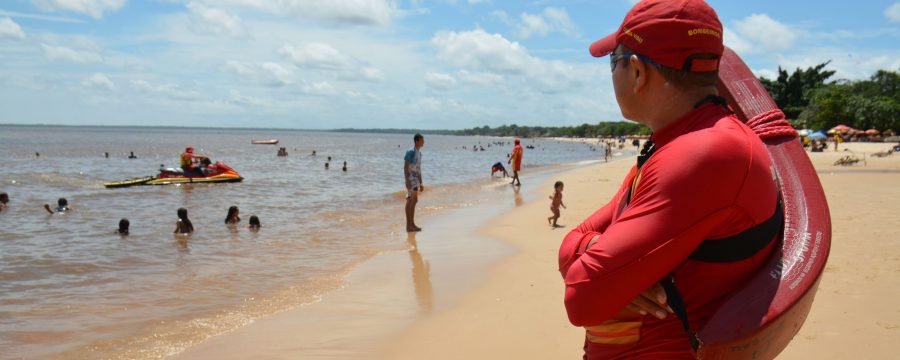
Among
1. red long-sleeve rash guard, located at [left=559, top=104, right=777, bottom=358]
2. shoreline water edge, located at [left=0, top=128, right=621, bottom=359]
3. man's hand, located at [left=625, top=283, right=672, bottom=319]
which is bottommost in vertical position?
shoreline water edge, located at [left=0, top=128, right=621, bottom=359]

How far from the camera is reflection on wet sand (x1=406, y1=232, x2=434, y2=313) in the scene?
666cm

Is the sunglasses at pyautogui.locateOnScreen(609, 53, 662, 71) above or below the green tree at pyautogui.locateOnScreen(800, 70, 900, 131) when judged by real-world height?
below

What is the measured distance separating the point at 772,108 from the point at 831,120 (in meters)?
60.3

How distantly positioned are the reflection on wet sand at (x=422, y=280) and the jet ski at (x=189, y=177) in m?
16.1

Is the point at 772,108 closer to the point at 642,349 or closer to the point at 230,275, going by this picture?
the point at 642,349

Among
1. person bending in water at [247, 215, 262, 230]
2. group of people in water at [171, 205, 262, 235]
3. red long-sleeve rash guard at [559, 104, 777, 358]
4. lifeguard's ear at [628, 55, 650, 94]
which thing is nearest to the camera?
red long-sleeve rash guard at [559, 104, 777, 358]

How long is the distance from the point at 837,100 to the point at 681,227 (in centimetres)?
6095

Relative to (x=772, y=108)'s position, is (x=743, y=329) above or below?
below

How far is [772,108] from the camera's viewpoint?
1.77 m

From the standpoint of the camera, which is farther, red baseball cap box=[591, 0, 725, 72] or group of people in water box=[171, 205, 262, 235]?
group of people in water box=[171, 205, 262, 235]

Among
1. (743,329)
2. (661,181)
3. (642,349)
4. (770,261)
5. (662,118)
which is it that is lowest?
(642,349)

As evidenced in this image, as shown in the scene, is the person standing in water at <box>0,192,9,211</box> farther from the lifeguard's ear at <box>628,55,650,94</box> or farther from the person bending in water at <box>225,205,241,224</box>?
the lifeguard's ear at <box>628,55,650,94</box>

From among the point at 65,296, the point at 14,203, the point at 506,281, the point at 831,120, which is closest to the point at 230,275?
the point at 65,296

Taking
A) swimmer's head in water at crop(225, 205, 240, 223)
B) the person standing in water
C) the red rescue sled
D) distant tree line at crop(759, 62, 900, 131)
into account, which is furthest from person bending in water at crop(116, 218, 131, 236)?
distant tree line at crop(759, 62, 900, 131)
